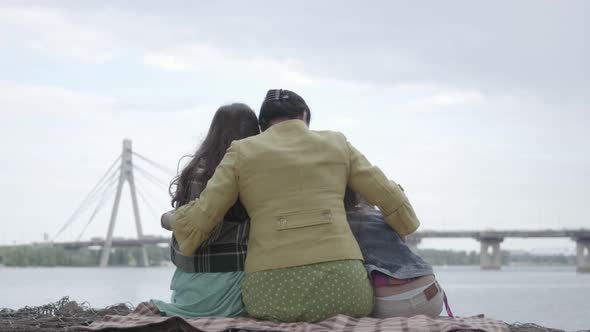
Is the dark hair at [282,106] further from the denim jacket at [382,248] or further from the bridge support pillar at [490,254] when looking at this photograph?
the bridge support pillar at [490,254]

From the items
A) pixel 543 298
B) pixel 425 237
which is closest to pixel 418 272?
pixel 543 298

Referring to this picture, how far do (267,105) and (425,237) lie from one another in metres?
42.4

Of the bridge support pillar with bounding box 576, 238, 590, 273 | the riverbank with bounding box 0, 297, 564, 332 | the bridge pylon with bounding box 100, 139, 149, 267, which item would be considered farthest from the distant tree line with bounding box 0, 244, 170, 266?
the riverbank with bounding box 0, 297, 564, 332

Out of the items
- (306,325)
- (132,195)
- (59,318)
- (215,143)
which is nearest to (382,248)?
(306,325)

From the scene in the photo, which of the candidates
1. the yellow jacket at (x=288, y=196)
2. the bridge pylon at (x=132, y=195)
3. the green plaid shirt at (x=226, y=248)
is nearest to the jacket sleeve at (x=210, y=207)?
the yellow jacket at (x=288, y=196)

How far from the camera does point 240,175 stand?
3139 millimetres

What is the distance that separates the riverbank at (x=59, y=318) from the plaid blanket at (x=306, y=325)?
103 millimetres

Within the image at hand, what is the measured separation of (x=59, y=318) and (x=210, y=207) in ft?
2.89

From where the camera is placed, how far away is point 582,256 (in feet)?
191

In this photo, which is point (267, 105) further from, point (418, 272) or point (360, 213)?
point (418, 272)

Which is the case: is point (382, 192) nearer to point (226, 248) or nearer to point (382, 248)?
point (382, 248)

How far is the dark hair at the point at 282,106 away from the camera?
3.30 m

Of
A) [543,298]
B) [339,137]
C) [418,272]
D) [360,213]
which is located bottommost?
[543,298]

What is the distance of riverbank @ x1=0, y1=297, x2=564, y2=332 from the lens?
3.23 meters
